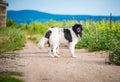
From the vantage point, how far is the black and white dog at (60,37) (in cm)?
1445

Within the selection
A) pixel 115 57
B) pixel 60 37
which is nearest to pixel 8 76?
pixel 115 57

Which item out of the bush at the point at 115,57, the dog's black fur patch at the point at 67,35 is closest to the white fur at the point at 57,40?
the dog's black fur patch at the point at 67,35

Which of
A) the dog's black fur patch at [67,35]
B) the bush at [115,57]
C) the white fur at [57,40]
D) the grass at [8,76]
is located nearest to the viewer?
the grass at [8,76]

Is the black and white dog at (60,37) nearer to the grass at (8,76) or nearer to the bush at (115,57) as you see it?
the bush at (115,57)

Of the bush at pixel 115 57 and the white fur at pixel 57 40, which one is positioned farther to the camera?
the white fur at pixel 57 40

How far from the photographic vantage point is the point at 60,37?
576 inches

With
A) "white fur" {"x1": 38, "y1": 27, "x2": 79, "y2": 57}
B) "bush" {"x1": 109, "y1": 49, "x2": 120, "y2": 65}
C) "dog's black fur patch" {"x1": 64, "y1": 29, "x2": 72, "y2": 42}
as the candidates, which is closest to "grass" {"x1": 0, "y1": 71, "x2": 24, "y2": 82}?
"bush" {"x1": 109, "y1": 49, "x2": 120, "y2": 65}

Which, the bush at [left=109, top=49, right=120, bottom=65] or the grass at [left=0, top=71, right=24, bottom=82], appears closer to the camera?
the grass at [left=0, top=71, right=24, bottom=82]

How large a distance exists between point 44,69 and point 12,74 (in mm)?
1428

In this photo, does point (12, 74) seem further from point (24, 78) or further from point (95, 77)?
point (95, 77)

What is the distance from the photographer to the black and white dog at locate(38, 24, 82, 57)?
14445 millimetres

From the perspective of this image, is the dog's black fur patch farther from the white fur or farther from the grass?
the grass

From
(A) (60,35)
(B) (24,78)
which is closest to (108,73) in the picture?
(B) (24,78)

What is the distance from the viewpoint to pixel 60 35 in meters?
14.6
